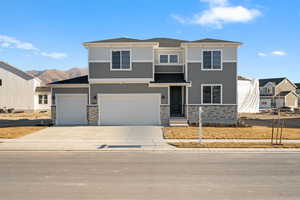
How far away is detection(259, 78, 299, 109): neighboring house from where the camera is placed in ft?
168

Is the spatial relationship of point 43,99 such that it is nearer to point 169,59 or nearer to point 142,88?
point 142,88

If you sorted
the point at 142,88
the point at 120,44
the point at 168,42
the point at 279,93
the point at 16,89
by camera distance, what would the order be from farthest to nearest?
the point at 279,93, the point at 16,89, the point at 168,42, the point at 142,88, the point at 120,44

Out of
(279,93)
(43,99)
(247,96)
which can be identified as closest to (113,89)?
(43,99)

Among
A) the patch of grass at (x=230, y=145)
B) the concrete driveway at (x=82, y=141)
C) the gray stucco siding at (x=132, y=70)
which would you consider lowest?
the concrete driveway at (x=82, y=141)

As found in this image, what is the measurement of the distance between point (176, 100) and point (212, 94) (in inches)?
134

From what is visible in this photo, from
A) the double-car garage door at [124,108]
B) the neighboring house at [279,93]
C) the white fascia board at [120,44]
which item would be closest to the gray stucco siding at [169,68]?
the white fascia board at [120,44]

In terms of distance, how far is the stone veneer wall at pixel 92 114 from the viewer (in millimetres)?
18844

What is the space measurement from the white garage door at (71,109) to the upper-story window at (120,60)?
12.8ft

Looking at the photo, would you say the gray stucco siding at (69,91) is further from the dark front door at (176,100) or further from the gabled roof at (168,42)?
the gabled roof at (168,42)

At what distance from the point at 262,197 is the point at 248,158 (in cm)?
408

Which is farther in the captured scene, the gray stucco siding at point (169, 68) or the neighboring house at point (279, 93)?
the neighboring house at point (279, 93)

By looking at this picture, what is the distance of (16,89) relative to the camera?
33719mm

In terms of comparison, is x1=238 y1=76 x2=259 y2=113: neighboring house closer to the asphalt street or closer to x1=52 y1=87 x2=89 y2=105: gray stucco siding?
x1=52 y1=87 x2=89 y2=105: gray stucco siding

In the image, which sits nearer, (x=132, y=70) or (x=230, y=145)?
(x=230, y=145)
